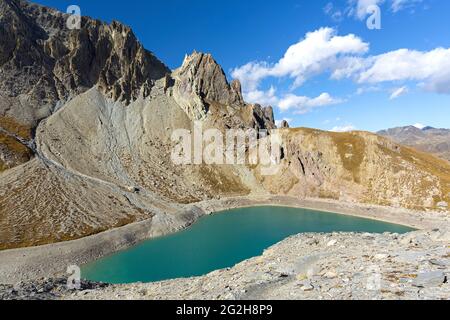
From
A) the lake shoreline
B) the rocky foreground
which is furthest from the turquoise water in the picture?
the rocky foreground

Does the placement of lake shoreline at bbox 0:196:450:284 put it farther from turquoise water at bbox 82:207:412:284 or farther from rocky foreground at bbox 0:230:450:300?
rocky foreground at bbox 0:230:450:300

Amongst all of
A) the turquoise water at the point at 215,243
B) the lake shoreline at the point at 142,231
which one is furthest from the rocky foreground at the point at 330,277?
the lake shoreline at the point at 142,231

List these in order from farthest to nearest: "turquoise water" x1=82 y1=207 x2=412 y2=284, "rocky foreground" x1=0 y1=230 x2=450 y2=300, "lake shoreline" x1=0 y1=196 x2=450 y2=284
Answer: "turquoise water" x1=82 y1=207 x2=412 y2=284
"lake shoreline" x1=0 y1=196 x2=450 y2=284
"rocky foreground" x1=0 y1=230 x2=450 y2=300

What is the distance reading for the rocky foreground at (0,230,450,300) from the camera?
18.4m

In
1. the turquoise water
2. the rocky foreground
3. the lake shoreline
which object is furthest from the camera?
the turquoise water

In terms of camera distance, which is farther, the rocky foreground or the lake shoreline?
the lake shoreline

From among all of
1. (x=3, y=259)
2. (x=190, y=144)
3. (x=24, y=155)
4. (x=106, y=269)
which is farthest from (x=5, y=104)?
(x=106, y=269)

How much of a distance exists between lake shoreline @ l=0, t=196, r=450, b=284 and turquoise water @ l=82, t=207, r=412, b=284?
2959 millimetres

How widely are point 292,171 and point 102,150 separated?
239 feet

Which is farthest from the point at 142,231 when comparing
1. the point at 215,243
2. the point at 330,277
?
the point at 330,277

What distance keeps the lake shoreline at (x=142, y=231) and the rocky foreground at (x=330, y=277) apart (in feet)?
88.7

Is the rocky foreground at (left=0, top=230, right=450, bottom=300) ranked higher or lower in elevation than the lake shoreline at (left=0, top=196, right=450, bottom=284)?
higher
